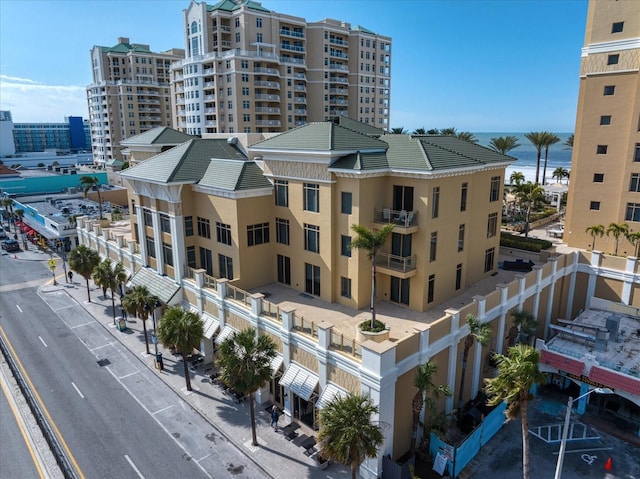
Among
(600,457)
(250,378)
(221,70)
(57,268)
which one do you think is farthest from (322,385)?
(221,70)

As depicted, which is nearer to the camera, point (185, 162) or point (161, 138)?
point (185, 162)

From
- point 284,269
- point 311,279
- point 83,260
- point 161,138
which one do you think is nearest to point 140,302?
point 284,269

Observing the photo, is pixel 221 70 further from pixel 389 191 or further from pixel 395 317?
pixel 395 317

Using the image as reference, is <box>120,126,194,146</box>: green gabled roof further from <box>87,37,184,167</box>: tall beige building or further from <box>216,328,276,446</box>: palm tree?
<box>87,37,184,167</box>: tall beige building

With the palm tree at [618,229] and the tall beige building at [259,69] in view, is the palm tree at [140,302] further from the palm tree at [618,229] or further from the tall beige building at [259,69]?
the tall beige building at [259,69]

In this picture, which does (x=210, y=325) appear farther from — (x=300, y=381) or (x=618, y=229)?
(x=618, y=229)

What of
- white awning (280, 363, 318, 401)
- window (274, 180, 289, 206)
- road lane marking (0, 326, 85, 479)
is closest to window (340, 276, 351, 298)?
white awning (280, 363, 318, 401)
